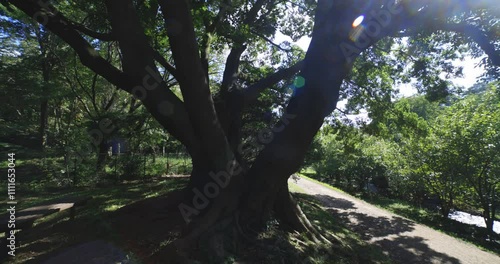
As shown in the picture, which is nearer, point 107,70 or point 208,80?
point 107,70

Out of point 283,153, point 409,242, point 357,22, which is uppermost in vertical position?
point 357,22

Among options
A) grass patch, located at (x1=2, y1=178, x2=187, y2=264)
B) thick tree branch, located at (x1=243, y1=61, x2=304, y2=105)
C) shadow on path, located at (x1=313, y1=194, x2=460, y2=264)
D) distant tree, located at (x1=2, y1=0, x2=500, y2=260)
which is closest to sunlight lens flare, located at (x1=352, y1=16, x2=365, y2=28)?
distant tree, located at (x1=2, y1=0, x2=500, y2=260)

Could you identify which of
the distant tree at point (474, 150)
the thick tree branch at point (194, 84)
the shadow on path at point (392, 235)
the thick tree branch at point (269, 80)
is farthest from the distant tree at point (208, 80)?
the distant tree at point (474, 150)

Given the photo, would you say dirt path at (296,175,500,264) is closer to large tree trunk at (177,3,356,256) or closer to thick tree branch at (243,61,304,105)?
large tree trunk at (177,3,356,256)

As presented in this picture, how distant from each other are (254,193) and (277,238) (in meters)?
0.85

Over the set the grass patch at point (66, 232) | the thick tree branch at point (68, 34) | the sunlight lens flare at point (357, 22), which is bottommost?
the grass patch at point (66, 232)

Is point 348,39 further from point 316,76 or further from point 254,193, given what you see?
point 254,193

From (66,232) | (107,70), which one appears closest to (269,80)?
(107,70)

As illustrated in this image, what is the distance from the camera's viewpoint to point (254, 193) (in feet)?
15.9

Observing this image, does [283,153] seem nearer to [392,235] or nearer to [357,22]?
[357,22]

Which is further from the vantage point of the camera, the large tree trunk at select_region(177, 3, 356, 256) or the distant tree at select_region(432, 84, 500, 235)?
the distant tree at select_region(432, 84, 500, 235)

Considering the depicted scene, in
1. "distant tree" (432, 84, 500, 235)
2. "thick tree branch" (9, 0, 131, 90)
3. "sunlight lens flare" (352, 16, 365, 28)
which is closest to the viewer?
"thick tree branch" (9, 0, 131, 90)

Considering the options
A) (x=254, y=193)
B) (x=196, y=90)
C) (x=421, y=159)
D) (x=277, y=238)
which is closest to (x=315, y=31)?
(x=196, y=90)

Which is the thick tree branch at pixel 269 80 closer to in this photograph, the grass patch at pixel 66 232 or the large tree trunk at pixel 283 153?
the large tree trunk at pixel 283 153
